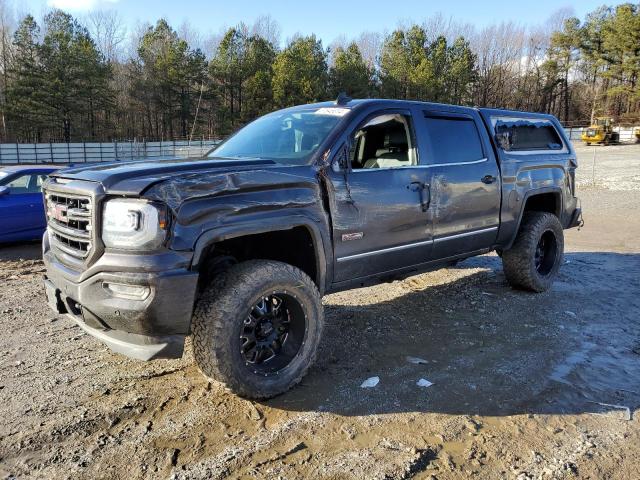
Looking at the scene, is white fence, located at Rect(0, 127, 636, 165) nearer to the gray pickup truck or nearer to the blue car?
the blue car

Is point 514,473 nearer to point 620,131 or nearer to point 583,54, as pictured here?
point 620,131

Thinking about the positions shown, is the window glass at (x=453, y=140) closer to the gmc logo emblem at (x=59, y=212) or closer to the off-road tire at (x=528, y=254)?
the off-road tire at (x=528, y=254)

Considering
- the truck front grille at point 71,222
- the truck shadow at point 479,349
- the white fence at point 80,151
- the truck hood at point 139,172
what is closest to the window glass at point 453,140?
Answer: the truck shadow at point 479,349

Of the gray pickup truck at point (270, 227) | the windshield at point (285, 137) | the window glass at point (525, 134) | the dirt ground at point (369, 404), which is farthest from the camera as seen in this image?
the window glass at point (525, 134)

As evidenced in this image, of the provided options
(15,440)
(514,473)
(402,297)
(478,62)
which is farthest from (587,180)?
(478,62)

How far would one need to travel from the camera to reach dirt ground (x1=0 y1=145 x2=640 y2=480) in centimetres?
273

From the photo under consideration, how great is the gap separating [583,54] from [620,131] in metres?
22.0

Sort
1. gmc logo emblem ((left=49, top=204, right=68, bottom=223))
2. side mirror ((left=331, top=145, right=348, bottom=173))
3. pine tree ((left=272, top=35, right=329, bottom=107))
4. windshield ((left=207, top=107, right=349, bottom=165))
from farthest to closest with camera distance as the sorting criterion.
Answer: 1. pine tree ((left=272, top=35, right=329, bottom=107))
2. windshield ((left=207, top=107, right=349, bottom=165))
3. side mirror ((left=331, top=145, right=348, bottom=173))
4. gmc logo emblem ((left=49, top=204, right=68, bottom=223))

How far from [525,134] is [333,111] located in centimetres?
275

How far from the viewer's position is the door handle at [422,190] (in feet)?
13.9

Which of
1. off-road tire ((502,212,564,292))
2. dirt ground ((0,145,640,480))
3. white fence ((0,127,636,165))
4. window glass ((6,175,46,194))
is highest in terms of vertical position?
white fence ((0,127,636,165))

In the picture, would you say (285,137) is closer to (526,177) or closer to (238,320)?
(238,320)

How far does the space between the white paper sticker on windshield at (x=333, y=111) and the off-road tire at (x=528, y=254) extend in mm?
2725

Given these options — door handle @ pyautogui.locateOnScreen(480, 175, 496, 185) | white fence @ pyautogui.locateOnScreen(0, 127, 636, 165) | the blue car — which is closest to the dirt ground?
door handle @ pyautogui.locateOnScreen(480, 175, 496, 185)
